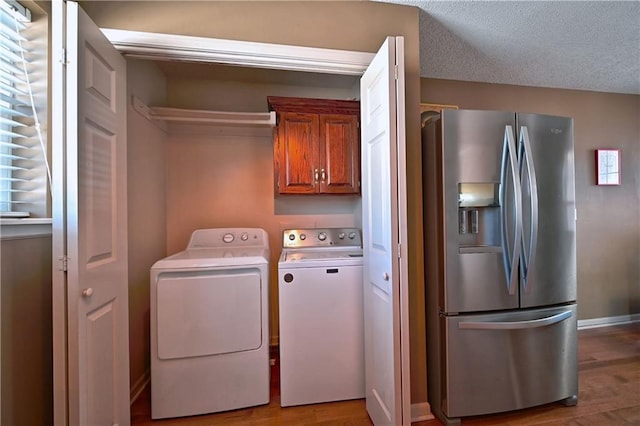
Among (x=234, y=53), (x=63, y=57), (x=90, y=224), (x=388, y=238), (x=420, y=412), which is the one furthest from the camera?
(x=420, y=412)

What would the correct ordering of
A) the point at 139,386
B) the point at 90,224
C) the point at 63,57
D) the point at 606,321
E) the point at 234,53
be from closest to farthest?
1. the point at 63,57
2. the point at 90,224
3. the point at 234,53
4. the point at 139,386
5. the point at 606,321

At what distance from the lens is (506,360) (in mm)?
1518

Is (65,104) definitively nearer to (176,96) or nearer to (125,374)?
(125,374)

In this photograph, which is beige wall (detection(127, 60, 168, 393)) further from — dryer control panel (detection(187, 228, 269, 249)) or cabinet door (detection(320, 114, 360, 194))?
cabinet door (detection(320, 114, 360, 194))

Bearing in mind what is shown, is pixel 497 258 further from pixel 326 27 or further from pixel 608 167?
pixel 608 167

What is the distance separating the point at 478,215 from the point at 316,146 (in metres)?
1.30

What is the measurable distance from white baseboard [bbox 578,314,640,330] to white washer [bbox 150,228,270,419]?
133 inches

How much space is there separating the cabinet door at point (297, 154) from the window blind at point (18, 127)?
1375 mm

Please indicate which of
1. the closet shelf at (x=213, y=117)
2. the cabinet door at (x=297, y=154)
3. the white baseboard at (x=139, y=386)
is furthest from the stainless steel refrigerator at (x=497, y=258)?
the white baseboard at (x=139, y=386)

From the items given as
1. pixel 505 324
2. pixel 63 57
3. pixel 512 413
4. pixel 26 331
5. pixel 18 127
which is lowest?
pixel 512 413

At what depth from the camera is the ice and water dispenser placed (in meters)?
1.54

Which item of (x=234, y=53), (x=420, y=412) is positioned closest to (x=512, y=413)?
(x=420, y=412)

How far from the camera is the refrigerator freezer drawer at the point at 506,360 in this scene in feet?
4.84

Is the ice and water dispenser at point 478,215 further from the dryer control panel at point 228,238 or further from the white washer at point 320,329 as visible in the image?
the dryer control panel at point 228,238
